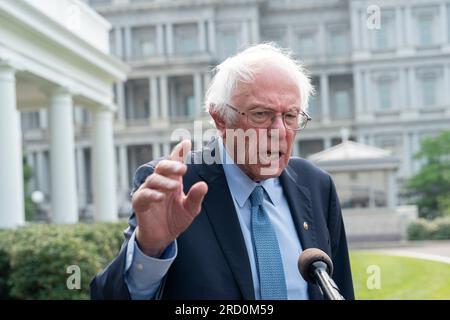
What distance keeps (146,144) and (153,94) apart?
4513mm

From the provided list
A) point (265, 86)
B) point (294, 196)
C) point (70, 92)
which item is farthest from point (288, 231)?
point (70, 92)

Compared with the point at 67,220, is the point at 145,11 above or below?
above

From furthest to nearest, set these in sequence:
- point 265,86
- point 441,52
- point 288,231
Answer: point 441,52
point 288,231
point 265,86

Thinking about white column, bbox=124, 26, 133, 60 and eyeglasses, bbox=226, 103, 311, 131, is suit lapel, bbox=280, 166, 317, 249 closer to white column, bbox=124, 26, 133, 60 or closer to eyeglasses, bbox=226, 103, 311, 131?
Result: eyeglasses, bbox=226, 103, 311, 131

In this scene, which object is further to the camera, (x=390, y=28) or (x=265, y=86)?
(x=390, y=28)

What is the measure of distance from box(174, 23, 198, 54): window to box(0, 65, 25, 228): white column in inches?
2106

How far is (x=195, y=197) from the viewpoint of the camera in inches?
78.6

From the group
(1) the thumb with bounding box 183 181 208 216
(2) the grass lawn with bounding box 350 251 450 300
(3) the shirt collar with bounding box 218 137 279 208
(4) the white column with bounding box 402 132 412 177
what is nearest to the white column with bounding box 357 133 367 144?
(4) the white column with bounding box 402 132 412 177

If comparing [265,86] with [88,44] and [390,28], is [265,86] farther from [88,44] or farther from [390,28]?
[390,28]

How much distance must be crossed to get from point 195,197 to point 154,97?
209 ft

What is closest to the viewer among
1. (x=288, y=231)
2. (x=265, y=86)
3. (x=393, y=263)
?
(x=265, y=86)

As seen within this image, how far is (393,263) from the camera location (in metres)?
15.5

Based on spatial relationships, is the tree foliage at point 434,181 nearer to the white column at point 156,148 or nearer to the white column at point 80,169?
the white column at point 156,148

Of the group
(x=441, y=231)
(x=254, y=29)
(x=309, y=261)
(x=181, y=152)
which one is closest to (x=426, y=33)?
(x=254, y=29)
